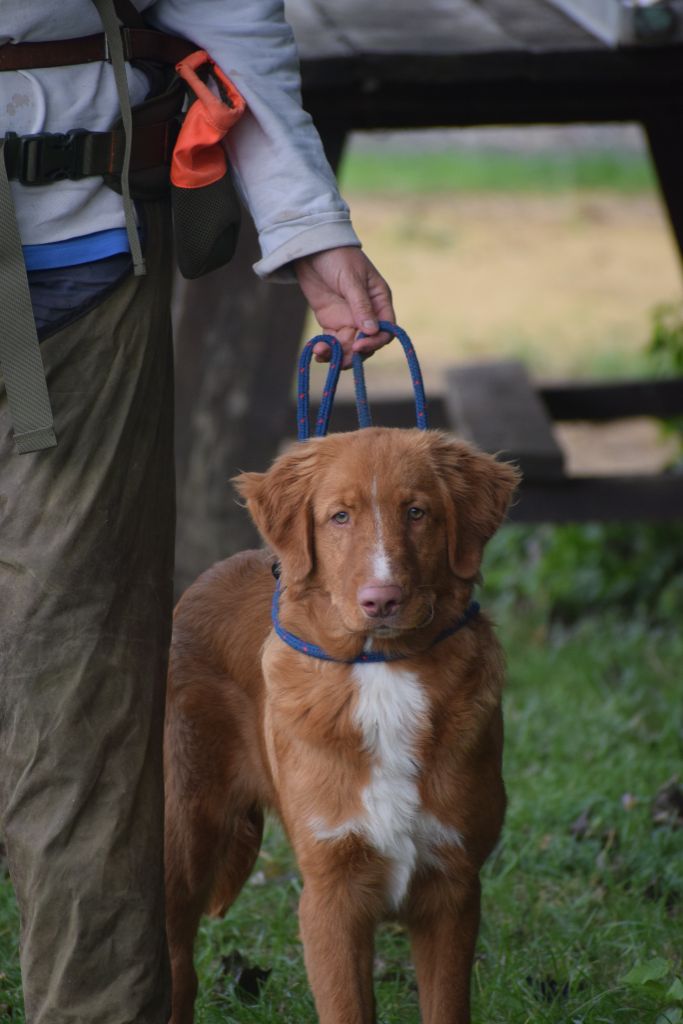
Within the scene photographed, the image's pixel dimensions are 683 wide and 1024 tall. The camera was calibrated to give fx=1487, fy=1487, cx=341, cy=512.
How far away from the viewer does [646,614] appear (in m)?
6.46

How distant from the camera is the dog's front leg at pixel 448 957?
2.89 meters

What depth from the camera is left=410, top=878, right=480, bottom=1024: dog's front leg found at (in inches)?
114

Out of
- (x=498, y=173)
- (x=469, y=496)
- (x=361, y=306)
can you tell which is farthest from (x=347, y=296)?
(x=498, y=173)

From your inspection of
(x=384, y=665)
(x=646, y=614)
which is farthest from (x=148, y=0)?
(x=646, y=614)

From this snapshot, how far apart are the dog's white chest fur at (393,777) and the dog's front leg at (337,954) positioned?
13cm

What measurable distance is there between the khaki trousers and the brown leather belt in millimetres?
390

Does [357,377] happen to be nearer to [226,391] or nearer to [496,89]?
[496,89]

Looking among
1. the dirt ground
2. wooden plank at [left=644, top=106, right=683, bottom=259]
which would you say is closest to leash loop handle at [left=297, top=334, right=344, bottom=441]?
wooden plank at [left=644, top=106, right=683, bottom=259]

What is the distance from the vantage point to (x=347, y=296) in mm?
2867

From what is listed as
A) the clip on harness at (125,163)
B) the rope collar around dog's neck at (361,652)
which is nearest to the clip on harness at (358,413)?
the rope collar around dog's neck at (361,652)

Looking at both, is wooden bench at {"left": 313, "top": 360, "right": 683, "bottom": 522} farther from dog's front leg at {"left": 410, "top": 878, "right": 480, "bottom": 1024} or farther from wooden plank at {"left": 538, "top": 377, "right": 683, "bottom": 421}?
dog's front leg at {"left": 410, "top": 878, "right": 480, "bottom": 1024}

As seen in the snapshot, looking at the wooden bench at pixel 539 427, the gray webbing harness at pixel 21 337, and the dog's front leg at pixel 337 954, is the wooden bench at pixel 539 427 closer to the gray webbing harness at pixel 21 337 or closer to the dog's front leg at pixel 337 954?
the dog's front leg at pixel 337 954

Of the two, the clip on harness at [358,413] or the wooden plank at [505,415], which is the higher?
the clip on harness at [358,413]

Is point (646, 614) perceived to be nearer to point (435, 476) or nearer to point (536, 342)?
point (435, 476)
